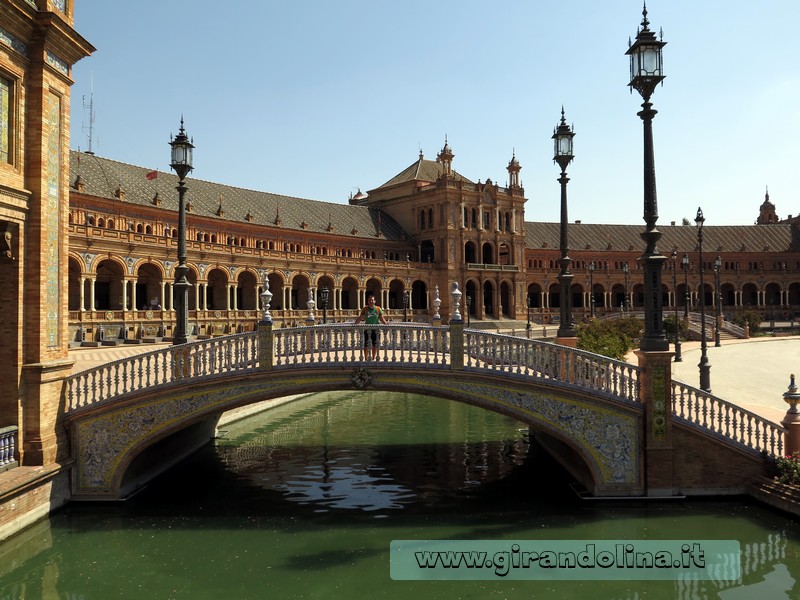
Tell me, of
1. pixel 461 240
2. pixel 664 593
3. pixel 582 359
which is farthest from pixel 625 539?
pixel 461 240

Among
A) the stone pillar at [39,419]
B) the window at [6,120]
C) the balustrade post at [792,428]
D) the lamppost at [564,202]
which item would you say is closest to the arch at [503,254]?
the lamppost at [564,202]

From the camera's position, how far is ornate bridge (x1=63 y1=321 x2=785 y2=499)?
14.1 m

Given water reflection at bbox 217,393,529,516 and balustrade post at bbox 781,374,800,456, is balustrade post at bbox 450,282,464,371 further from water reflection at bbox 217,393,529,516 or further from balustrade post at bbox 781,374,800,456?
balustrade post at bbox 781,374,800,456

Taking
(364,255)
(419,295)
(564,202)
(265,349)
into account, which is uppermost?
(364,255)

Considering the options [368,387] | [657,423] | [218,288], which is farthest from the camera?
[218,288]

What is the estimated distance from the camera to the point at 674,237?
87.8m

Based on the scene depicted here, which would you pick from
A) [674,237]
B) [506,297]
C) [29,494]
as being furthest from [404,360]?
[674,237]

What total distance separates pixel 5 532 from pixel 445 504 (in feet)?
30.2

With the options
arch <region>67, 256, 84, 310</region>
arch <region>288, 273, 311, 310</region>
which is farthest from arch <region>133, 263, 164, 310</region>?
arch <region>288, 273, 311, 310</region>

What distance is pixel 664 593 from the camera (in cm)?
1088

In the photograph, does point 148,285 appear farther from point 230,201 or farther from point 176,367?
point 176,367

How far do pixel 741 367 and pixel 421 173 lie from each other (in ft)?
158

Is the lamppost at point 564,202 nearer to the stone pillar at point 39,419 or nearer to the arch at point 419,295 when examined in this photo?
the stone pillar at point 39,419

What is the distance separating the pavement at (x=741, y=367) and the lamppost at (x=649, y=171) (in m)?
5.53
